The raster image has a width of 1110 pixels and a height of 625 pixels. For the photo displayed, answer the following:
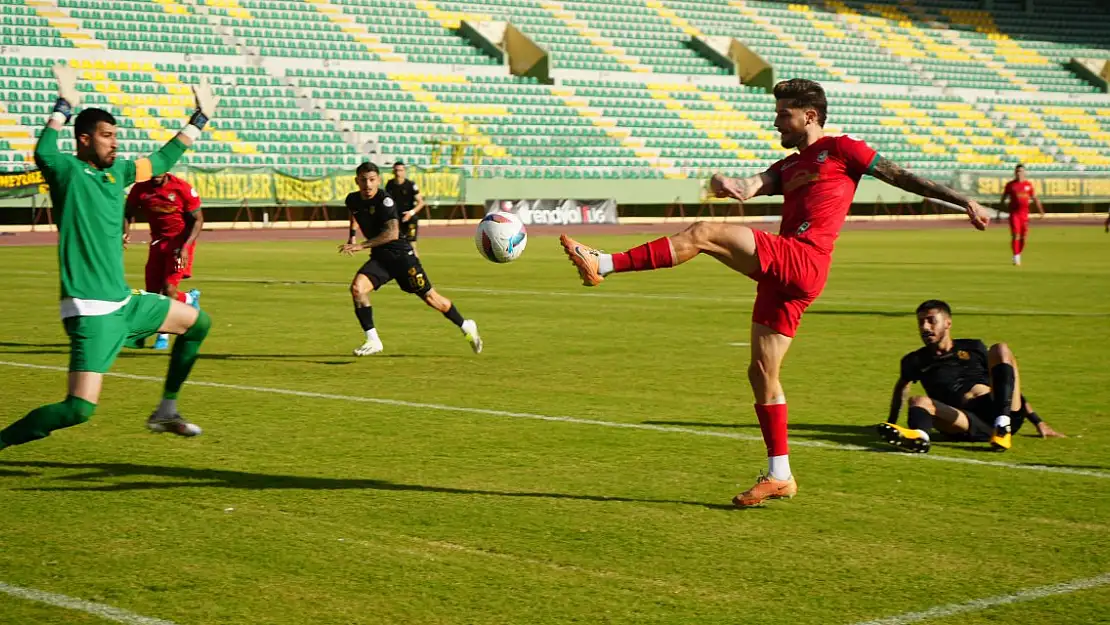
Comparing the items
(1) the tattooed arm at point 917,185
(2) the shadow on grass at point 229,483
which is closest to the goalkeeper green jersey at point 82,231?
(2) the shadow on grass at point 229,483

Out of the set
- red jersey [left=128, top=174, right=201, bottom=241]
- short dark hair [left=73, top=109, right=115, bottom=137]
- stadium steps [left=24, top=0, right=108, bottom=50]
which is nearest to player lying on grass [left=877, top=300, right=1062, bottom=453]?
short dark hair [left=73, top=109, right=115, bottom=137]

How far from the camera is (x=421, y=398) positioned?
11.2 metres

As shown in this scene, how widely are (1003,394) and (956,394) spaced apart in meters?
0.36

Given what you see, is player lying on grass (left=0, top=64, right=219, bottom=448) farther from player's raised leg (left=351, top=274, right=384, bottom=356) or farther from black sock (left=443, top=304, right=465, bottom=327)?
black sock (left=443, top=304, right=465, bottom=327)

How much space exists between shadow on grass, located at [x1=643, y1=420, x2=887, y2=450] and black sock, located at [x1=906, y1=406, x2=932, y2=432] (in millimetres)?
221

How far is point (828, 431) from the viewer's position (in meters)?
9.69

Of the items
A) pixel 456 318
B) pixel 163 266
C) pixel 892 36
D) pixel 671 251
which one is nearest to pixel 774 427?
pixel 671 251

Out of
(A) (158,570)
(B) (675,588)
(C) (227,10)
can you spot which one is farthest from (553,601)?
(C) (227,10)

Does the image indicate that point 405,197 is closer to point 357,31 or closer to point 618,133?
point 357,31

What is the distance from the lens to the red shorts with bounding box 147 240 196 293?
582 inches

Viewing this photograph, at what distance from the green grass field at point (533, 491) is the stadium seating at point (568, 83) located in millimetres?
31031

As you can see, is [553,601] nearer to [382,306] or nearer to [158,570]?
[158,570]

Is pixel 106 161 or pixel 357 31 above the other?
pixel 357 31

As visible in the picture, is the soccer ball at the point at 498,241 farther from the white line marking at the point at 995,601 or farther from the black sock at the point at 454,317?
the black sock at the point at 454,317
